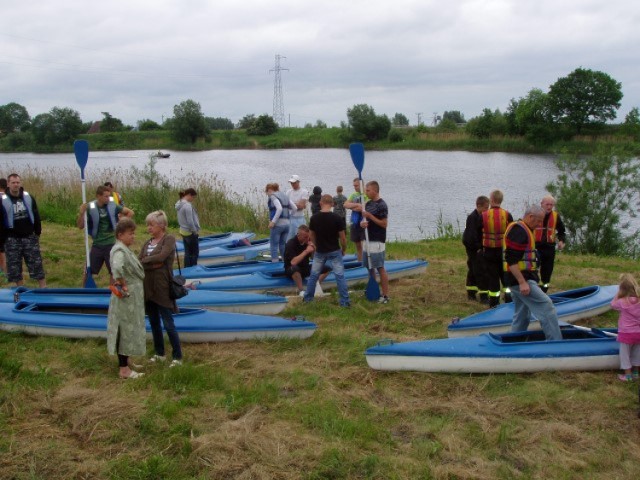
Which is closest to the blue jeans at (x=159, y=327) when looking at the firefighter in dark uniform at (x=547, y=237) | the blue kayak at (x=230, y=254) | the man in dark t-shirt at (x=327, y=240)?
the man in dark t-shirt at (x=327, y=240)

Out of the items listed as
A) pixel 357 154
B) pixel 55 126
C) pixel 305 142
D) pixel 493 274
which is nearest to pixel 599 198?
pixel 493 274

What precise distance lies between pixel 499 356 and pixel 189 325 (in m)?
3.16

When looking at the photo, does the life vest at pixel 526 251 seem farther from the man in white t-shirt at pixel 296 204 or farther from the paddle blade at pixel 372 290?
the man in white t-shirt at pixel 296 204

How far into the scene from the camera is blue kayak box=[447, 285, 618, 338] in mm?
6543

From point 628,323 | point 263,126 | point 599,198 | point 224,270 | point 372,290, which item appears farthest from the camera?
point 263,126

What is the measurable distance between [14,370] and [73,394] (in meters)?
0.87

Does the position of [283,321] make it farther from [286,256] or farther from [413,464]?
[413,464]

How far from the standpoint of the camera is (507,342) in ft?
18.6

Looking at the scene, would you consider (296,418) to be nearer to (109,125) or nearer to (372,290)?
(372,290)

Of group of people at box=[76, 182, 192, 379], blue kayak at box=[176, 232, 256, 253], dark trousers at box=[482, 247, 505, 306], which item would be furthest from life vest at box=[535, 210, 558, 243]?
blue kayak at box=[176, 232, 256, 253]

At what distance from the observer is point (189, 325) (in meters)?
6.44

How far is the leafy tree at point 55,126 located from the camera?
5120 cm

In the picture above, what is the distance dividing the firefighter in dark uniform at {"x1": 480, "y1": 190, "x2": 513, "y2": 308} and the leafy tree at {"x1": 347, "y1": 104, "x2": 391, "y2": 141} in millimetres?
42800

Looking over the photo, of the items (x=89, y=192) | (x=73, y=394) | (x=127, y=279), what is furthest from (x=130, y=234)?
(x=89, y=192)
